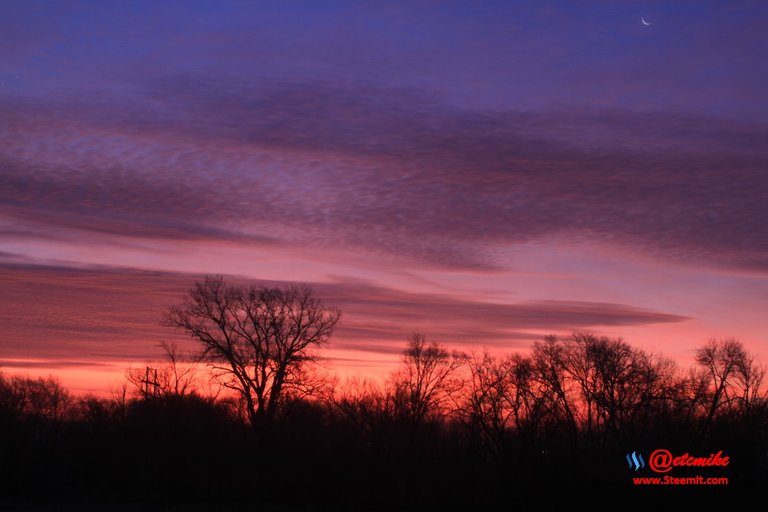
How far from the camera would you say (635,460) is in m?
39.9

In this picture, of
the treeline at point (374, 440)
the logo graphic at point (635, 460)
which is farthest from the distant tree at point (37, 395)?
the logo graphic at point (635, 460)

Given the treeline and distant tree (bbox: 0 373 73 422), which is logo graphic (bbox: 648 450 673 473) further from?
distant tree (bbox: 0 373 73 422)

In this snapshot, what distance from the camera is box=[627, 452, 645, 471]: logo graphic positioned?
3881cm

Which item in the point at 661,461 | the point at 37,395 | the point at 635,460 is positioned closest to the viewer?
the point at 661,461

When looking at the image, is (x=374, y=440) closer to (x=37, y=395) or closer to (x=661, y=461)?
(x=661, y=461)

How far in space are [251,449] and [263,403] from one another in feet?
34.4

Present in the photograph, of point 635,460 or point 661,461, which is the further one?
point 635,460

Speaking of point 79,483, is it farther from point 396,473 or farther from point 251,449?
point 396,473

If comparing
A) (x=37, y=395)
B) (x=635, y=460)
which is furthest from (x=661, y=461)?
(x=37, y=395)

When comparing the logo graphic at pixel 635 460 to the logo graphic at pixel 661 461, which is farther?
the logo graphic at pixel 635 460

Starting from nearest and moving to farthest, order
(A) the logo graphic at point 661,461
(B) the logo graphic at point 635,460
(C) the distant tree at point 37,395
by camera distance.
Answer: (A) the logo graphic at point 661,461 → (B) the logo graphic at point 635,460 → (C) the distant tree at point 37,395

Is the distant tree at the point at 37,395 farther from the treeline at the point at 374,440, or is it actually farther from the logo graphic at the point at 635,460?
the logo graphic at the point at 635,460

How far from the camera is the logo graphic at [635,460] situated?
3881cm

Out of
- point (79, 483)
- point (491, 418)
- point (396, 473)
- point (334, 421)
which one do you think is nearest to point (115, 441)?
point (79, 483)
